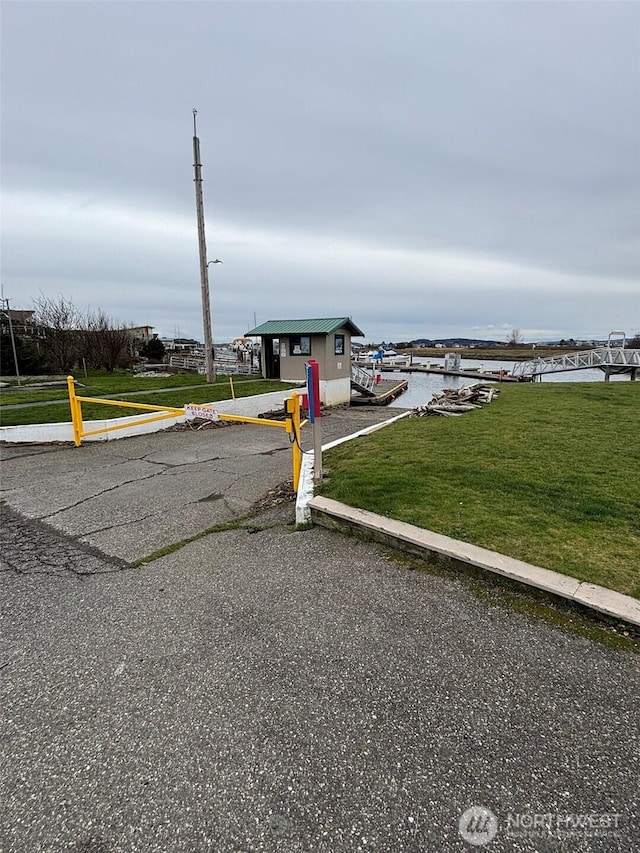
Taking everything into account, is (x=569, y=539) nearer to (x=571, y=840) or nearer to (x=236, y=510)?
(x=571, y=840)

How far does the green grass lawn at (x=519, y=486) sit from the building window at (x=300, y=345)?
11.4m

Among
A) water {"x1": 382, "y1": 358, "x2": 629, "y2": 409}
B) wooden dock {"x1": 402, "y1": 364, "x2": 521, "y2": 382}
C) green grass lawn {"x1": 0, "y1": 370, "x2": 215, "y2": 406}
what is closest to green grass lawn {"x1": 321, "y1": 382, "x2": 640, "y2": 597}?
green grass lawn {"x1": 0, "y1": 370, "x2": 215, "y2": 406}

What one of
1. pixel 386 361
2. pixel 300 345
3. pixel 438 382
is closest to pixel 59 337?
pixel 300 345

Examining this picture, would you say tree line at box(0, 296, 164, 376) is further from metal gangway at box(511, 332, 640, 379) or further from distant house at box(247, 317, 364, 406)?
metal gangway at box(511, 332, 640, 379)

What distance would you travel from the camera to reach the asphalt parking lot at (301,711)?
1.56 m

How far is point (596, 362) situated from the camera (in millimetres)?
33750

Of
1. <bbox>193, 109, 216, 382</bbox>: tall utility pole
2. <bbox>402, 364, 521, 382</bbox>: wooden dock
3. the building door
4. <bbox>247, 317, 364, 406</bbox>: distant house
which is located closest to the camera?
<bbox>193, 109, 216, 382</bbox>: tall utility pole

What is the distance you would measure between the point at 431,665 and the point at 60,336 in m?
28.3

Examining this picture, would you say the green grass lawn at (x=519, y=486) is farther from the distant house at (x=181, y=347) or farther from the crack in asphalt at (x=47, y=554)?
the distant house at (x=181, y=347)

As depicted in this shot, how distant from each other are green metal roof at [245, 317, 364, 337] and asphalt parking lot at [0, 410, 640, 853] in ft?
52.2

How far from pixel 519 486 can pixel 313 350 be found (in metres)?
15.2

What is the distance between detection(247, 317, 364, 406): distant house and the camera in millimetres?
18797

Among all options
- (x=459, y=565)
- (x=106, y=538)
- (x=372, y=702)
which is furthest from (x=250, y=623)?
(x=106, y=538)

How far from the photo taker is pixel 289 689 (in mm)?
2186
